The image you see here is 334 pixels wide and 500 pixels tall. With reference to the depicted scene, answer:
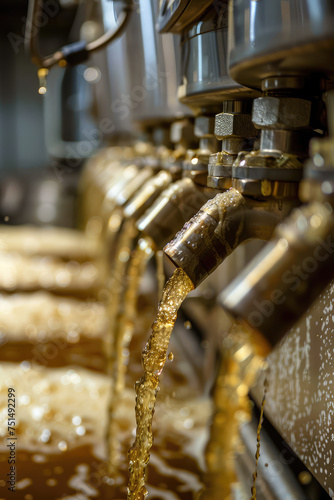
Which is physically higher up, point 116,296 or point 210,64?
point 210,64

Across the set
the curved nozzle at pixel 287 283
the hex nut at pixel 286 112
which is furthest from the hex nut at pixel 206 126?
the curved nozzle at pixel 287 283

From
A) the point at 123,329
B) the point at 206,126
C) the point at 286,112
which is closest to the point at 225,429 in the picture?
the point at 123,329

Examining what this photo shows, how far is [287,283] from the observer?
1.19 feet

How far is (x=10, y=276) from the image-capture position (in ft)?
6.54

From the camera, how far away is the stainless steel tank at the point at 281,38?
35 cm

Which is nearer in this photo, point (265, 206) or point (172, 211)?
point (265, 206)

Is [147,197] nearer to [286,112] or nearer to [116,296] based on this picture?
[286,112]

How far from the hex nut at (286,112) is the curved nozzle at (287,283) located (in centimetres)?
10

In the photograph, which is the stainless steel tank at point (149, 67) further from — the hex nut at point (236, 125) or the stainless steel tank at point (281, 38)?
the stainless steel tank at point (281, 38)

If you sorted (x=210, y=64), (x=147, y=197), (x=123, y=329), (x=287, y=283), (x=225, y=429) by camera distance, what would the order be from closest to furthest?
1. (x=287, y=283)
2. (x=210, y=64)
3. (x=147, y=197)
4. (x=225, y=429)
5. (x=123, y=329)

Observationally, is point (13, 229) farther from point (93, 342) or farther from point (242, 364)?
point (242, 364)

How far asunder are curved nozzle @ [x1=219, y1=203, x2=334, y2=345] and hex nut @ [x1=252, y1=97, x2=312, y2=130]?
10 centimetres

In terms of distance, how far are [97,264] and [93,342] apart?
835 mm

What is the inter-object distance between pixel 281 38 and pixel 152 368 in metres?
0.37
